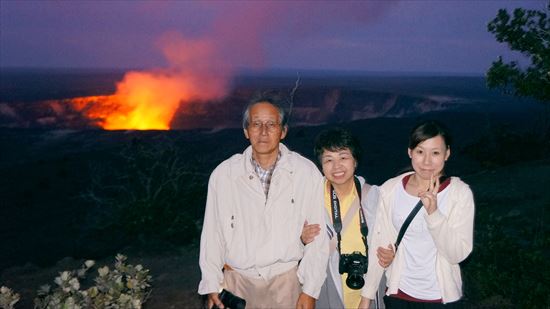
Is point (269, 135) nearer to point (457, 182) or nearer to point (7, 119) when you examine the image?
point (457, 182)

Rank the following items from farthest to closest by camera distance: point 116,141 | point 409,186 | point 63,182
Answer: point 116,141
point 63,182
point 409,186

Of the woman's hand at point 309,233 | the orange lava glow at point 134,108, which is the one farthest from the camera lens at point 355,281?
the orange lava glow at point 134,108

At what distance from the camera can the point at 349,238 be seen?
10.3 ft

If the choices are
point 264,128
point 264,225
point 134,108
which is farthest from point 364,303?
point 134,108

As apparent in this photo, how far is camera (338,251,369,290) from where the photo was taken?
3039 millimetres

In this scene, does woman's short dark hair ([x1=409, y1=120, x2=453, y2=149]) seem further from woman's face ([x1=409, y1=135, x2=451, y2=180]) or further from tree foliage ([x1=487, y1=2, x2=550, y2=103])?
tree foliage ([x1=487, y1=2, x2=550, y2=103])

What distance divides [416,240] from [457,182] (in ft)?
1.47

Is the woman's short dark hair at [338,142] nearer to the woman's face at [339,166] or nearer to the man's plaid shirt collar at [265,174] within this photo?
the woman's face at [339,166]

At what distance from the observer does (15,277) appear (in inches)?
324

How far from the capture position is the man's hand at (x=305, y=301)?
3.08 meters

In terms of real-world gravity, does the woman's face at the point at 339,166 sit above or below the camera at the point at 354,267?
above

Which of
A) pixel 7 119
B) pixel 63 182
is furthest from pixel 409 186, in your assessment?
pixel 7 119

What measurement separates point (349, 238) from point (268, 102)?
3.76ft

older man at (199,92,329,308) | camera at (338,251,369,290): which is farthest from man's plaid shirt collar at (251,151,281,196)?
camera at (338,251,369,290)
